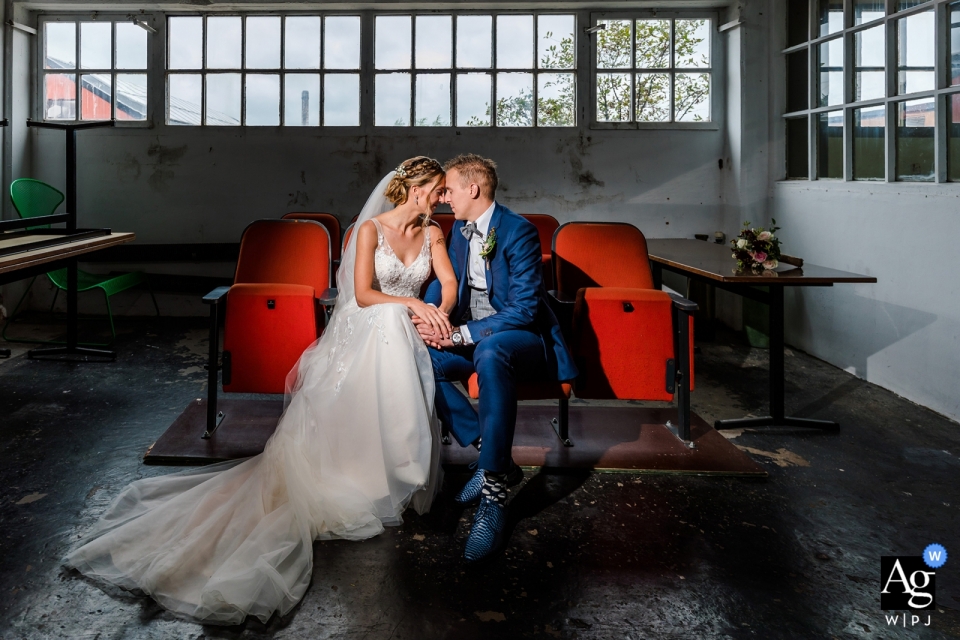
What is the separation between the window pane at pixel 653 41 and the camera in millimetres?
6246

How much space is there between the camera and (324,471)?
8.54ft

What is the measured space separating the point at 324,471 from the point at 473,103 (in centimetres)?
446

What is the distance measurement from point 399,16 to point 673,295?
14.0ft

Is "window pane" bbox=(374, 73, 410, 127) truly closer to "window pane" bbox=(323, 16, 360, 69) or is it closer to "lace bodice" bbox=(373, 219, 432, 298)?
"window pane" bbox=(323, 16, 360, 69)

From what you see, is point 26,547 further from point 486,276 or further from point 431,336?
point 486,276

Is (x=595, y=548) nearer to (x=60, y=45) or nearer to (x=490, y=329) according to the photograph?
(x=490, y=329)

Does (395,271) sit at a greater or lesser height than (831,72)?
lesser

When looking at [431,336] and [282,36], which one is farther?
[282,36]

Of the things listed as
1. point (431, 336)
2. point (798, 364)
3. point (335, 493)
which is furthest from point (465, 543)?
point (798, 364)

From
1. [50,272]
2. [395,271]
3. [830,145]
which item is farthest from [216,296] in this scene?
[830,145]

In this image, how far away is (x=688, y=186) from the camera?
248 inches

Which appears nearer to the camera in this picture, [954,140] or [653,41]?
[954,140]

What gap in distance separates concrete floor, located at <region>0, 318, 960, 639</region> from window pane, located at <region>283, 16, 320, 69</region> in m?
3.71

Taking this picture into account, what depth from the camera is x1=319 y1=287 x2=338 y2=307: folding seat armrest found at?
3131 mm
